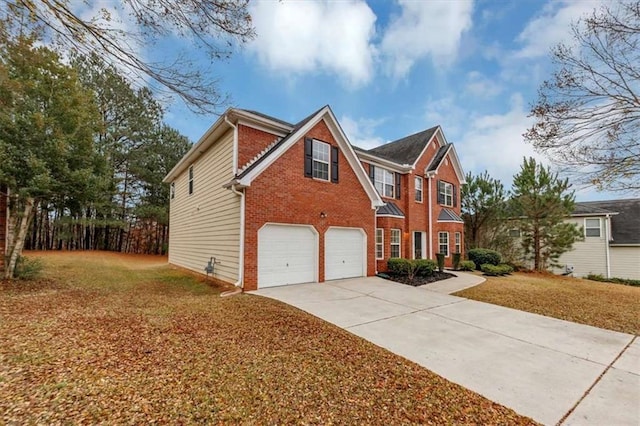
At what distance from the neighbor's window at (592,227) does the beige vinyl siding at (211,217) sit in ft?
83.6

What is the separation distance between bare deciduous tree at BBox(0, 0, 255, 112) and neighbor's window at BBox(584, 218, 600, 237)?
1063 inches

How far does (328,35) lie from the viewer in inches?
316

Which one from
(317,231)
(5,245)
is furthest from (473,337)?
(5,245)

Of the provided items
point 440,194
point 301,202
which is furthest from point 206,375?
point 440,194

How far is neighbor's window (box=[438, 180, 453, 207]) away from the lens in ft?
61.7

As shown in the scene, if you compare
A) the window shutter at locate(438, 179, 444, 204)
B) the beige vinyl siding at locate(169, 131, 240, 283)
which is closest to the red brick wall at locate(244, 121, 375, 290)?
the beige vinyl siding at locate(169, 131, 240, 283)

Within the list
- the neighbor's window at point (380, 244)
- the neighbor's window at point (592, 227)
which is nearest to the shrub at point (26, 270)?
the neighbor's window at point (380, 244)

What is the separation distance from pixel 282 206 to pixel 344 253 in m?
3.64

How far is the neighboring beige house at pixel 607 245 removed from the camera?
19.9 m

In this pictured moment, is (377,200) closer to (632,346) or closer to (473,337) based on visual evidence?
(473,337)

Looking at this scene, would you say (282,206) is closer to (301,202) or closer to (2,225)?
(301,202)

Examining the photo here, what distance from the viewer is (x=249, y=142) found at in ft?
33.1

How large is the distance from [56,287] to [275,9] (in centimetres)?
982

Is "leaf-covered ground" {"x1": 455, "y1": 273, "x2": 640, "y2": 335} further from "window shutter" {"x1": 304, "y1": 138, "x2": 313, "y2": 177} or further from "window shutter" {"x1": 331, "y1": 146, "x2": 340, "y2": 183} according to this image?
"window shutter" {"x1": 304, "y1": 138, "x2": 313, "y2": 177}
